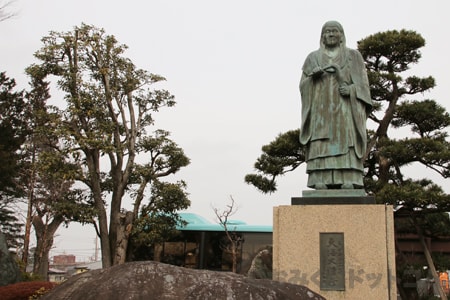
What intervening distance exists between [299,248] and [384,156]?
7.35 m

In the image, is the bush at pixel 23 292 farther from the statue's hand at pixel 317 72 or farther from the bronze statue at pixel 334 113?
the statue's hand at pixel 317 72

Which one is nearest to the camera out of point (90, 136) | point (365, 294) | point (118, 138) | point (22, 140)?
point (365, 294)

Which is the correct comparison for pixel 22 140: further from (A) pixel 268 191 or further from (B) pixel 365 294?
(B) pixel 365 294

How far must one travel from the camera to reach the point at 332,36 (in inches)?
281

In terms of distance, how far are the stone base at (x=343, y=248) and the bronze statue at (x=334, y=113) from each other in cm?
60

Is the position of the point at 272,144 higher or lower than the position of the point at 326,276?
higher

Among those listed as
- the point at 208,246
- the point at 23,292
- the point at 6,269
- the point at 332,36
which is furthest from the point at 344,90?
the point at 208,246

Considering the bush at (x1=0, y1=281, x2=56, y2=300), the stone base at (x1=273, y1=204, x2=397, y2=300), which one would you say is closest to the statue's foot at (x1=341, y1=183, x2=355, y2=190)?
the stone base at (x1=273, y1=204, x2=397, y2=300)

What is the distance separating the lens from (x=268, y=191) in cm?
1409

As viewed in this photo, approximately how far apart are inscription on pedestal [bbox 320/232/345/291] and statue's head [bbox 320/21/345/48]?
308 centimetres

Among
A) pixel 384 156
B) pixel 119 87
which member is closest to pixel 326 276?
pixel 384 156

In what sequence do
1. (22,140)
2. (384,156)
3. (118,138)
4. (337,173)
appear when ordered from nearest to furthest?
(337,173)
(384,156)
(118,138)
(22,140)

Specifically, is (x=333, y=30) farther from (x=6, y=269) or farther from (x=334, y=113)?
(x=6, y=269)

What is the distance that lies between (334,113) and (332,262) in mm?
2275
